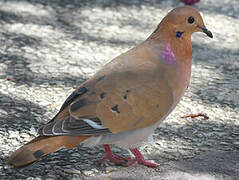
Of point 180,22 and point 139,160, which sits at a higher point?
point 180,22

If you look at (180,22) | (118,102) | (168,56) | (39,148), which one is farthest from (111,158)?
(180,22)

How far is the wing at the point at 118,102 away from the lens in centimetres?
327

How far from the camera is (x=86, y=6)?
700cm

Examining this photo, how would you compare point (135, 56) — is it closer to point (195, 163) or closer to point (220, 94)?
point (195, 163)

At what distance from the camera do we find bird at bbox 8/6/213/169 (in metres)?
3.24

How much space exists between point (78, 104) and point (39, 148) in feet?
1.25

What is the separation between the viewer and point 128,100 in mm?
3363

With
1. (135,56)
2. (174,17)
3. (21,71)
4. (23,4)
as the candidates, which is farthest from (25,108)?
(23,4)

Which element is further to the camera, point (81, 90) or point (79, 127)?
point (81, 90)

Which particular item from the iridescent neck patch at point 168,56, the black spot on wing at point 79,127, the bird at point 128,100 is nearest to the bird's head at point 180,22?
the bird at point 128,100

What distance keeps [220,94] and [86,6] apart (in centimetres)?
272

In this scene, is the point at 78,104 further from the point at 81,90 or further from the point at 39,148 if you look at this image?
the point at 39,148

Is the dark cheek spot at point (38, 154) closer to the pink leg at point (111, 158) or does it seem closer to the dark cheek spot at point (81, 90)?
the dark cheek spot at point (81, 90)

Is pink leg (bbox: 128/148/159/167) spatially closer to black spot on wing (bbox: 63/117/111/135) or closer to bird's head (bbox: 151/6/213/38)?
black spot on wing (bbox: 63/117/111/135)
